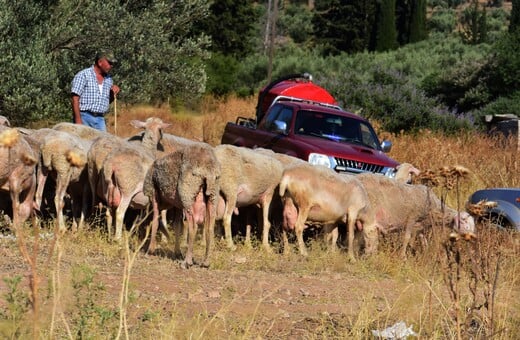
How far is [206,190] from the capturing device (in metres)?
10.4

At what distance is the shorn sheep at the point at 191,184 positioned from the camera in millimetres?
10219

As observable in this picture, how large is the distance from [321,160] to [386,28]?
41059 millimetres

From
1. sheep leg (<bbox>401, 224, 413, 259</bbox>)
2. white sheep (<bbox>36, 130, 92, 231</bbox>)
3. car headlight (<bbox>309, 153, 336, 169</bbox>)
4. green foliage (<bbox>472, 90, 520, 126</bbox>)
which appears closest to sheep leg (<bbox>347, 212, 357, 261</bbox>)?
sheep leg (<bbox>401, 224, 413, 259</bbox>)

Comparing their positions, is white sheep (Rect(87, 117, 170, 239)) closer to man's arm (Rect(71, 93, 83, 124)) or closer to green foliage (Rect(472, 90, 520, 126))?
man's arm (Rect(71, 93, 83, 124))

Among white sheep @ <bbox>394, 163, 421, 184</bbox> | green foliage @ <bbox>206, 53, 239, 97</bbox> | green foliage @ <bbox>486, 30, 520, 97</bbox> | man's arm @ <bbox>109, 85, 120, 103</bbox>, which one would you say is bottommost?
green foliage @ <bbox>206, 53, 239, 97</bbox>

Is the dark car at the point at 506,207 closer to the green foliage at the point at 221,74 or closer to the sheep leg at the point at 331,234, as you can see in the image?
the sheep leg at the point at 331,234

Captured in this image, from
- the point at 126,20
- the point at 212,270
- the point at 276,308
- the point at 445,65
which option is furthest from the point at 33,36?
the point at 445,65

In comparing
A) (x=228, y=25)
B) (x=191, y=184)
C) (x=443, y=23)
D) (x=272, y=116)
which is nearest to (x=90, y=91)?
(x=272, y=116)

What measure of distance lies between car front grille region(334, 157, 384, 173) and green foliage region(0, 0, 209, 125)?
250 inches

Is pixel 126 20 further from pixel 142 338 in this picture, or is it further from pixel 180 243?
pixel 142 338

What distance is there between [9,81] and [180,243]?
690 centimetres

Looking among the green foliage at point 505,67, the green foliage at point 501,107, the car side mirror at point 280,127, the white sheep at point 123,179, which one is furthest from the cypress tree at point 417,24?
the white sheep at point 123,179

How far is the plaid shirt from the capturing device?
556 inches

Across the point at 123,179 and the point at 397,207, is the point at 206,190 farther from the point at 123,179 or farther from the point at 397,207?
the point at 397,207
